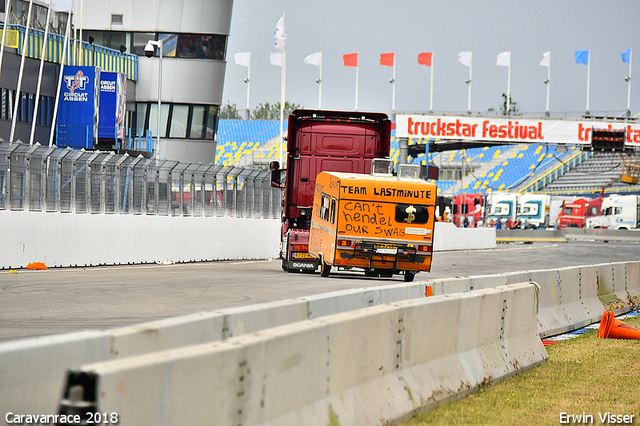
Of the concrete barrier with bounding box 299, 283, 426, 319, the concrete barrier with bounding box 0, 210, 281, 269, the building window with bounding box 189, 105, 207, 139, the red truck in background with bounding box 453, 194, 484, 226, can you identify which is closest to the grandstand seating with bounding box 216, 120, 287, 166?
the red truck in background with bounding box 453, 194, 484, 226

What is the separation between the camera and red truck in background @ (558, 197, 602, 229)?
242ft

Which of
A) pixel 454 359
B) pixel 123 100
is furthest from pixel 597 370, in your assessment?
pixel 123 100

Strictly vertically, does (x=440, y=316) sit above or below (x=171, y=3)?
below

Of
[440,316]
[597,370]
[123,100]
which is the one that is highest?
[123,100]

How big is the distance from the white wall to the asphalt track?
2.04 feet

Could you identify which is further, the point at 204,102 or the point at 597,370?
the point at 204,102

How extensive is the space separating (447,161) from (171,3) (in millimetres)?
50245

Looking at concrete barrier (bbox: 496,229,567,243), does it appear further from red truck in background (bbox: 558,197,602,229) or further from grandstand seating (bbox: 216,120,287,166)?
grandstand seating (bbox: 216,120,287,166)

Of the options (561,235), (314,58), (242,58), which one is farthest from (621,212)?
(242,58)

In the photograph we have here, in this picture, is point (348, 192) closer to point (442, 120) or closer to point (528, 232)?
point (442, 120)

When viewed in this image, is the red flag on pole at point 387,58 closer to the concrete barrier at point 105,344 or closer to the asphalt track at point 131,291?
the asphalt track at point 131,291

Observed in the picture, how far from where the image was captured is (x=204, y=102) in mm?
49906

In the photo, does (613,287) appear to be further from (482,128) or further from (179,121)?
(482,128)

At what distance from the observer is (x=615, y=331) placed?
12.7 meters
